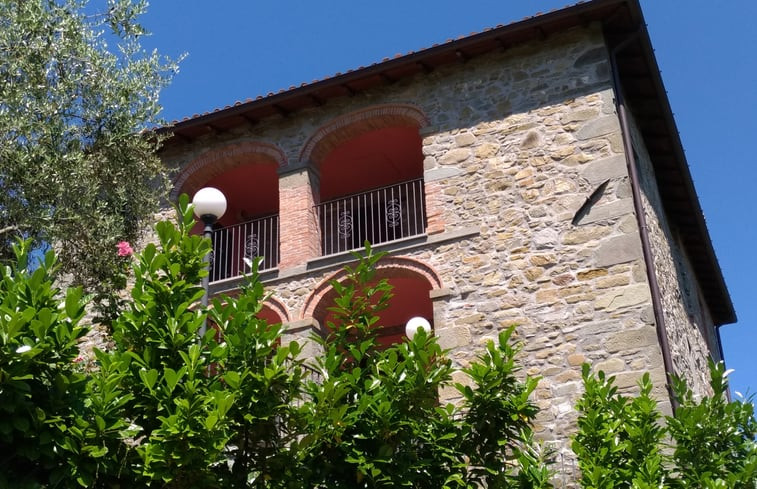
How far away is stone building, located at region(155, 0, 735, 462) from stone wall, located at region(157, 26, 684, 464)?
0.02m

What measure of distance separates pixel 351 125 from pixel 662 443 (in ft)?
24.8

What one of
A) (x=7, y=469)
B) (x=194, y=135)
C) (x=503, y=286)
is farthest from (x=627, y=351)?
(x=194, y=135)

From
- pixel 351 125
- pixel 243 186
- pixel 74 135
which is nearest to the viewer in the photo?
pixel 74 135

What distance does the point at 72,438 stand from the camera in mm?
5727

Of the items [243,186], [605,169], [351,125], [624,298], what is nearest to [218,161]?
[243,186]

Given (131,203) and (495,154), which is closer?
(131,203)

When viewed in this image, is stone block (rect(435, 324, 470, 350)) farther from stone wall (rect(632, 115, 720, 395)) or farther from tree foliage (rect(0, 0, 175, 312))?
tree foliage (rect(0, 0, 175, 312))

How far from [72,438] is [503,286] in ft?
22.2

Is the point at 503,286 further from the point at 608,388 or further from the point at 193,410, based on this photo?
the point at 193,410

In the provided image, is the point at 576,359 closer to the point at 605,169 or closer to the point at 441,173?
the point at 605,169

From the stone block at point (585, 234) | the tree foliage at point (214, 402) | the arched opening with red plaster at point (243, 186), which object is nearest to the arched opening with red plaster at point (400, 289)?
the arched opening with red plaster at point (243, 186)

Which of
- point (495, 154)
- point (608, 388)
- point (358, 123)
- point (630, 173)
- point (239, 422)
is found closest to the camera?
point (239, 422)

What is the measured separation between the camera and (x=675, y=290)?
13.1 metres

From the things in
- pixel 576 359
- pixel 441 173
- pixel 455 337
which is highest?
pixel 441 173
